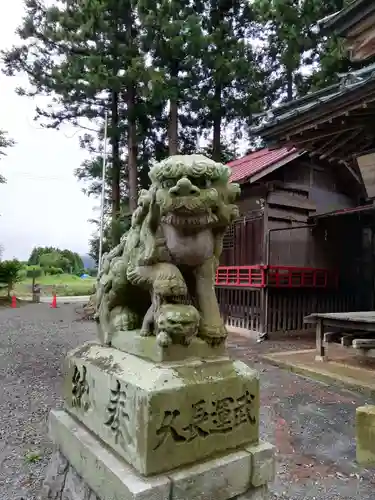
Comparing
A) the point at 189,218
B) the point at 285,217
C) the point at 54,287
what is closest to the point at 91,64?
the point at 285,217

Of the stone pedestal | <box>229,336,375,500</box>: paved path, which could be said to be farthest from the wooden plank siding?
the stone pedestal

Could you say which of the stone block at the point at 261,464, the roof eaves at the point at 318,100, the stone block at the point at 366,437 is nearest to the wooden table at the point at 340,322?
the stone block at the point at 366,437

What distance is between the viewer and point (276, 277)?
8.26m

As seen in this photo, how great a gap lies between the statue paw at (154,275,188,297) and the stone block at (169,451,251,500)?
0.71 metres

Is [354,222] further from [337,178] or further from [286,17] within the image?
[286,17]

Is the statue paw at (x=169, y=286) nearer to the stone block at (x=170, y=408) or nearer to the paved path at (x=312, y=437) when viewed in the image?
the stone block at (x=170, y=408)

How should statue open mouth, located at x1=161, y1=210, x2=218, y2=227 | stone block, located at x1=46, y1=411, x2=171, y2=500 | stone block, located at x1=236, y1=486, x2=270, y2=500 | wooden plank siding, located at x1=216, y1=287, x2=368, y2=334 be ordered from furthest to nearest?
1. wooden plank siding, located at x1=216, y1=287, x2=368, y2=334
2. stone block, located at x1=236, y1=486, x2=270, y2=500
3. statue open mouth, located at x1=161, y1=210, x2=218, y2=227
4. stone block, located at x1=46, y1=411, x2=171, y2=500

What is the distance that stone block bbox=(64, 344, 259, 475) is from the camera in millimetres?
1439

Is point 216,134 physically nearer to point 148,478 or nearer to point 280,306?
point 280,306

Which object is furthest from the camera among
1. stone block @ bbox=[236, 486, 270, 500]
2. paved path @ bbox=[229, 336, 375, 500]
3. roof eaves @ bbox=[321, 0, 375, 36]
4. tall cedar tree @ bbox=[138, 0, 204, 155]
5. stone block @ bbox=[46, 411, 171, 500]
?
tall cedar tree @ bbox=[138, 0, 204, 155]

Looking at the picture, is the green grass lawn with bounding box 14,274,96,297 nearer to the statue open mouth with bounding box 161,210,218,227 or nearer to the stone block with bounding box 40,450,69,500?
the stone block with bounding box 40,450,69,500

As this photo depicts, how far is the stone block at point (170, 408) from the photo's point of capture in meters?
1.44

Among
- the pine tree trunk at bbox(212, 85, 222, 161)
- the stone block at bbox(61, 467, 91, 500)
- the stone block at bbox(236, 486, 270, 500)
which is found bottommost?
the stone block at bbox(61, 467, 91, 500)

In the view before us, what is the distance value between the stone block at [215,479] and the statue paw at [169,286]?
0.71 metres
